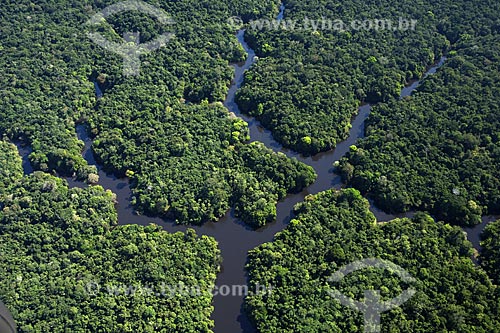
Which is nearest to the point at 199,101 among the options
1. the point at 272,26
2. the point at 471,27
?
the point at 272,26

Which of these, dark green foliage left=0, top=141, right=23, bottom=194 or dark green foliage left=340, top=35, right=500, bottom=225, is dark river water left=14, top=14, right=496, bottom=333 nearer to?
dark green foliage left=0, top=141, right=23, bottom=194

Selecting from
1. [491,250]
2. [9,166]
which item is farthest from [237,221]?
[9,166]

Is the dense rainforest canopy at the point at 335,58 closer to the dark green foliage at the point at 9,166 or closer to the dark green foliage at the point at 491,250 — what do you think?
the dark green foliage at the point at 491,250

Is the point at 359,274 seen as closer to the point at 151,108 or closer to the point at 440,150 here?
the point at 440,150

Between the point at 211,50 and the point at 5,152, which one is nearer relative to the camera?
the point at 5,152

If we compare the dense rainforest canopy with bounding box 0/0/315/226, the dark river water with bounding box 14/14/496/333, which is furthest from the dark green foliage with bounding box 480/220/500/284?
the dense rainforest canopy with bounding box 0/0/315/226

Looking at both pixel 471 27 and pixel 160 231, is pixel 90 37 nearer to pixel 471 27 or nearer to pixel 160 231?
pixel 160 231

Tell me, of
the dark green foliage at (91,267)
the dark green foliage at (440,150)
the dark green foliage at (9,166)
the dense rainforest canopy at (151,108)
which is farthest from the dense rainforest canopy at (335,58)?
the dark green foliage at (9,166)
